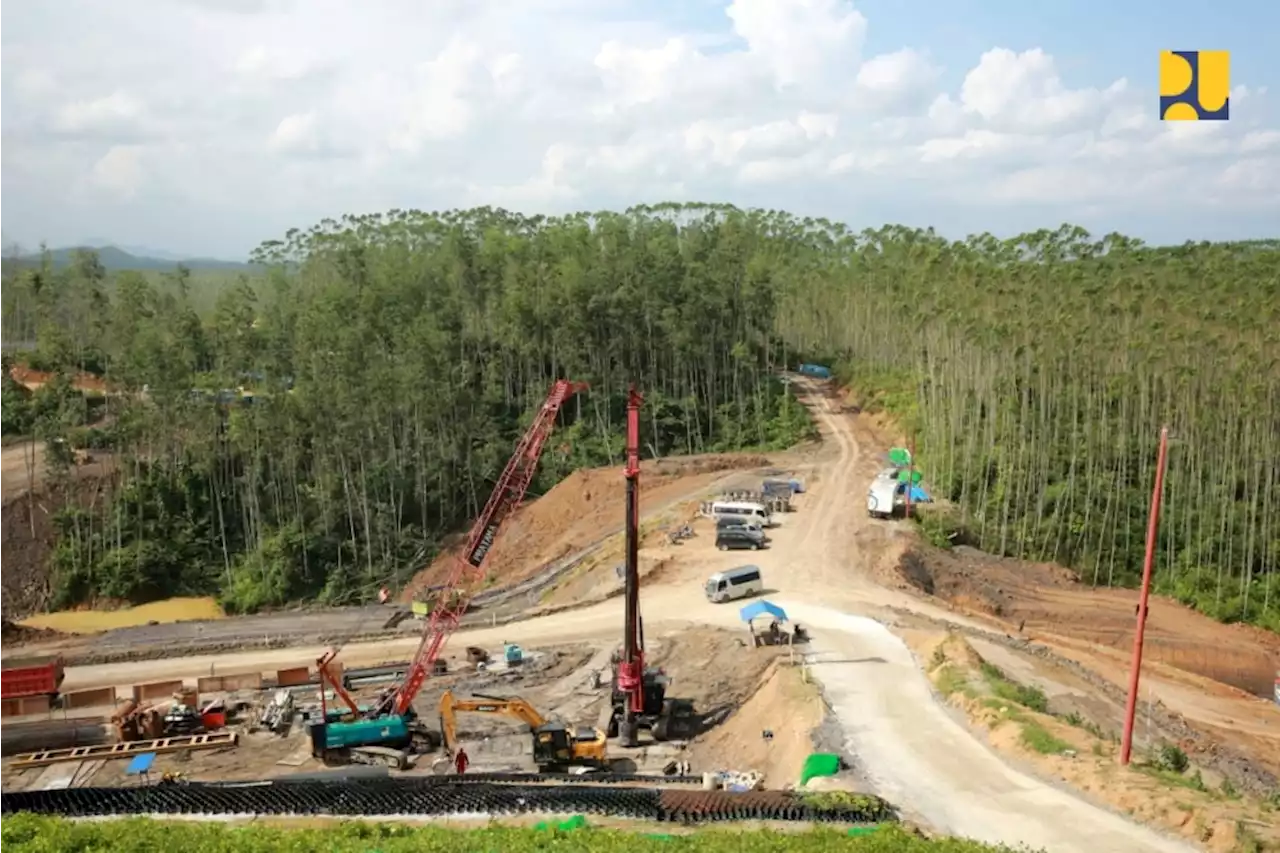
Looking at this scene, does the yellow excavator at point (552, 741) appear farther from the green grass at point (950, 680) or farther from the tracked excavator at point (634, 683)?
the green grass at point (950, 680)

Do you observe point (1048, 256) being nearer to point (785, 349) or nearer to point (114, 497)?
point (785, 349)

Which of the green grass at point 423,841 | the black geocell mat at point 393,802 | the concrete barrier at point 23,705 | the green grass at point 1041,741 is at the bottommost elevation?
the concrete barrier at point 23,705

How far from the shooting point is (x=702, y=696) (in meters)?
29.4

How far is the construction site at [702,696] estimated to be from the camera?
65.4ft

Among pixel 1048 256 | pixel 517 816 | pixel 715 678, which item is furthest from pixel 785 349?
pixel 517 816

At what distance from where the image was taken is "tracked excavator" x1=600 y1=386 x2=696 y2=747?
84.8 ft

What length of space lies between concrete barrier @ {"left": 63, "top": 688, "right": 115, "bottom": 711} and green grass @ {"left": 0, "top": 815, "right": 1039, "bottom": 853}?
16612 millimetres

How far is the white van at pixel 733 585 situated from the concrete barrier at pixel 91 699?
20.2 metres

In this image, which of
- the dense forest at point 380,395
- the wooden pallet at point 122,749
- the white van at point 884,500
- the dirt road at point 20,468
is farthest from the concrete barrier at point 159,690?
the dirt road at point 20,468

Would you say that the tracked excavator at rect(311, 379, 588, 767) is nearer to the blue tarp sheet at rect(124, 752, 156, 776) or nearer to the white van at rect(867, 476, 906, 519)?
the blue tarp sheet at rect(124, 752, 156, 776)

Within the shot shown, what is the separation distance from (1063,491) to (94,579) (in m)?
51.7

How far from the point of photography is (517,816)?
1930 centimetres

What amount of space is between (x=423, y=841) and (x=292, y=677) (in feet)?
60.7

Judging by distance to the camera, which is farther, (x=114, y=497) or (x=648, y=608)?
(x=114, y=497)
